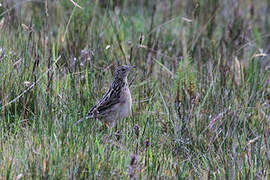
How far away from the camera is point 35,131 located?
4422 millimetres

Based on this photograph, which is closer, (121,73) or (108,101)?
(108,101)

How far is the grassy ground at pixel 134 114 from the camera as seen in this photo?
396 cm

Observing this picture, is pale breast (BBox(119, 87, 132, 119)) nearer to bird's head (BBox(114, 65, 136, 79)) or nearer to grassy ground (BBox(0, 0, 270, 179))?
grassy ground (BBox(0, 0, 270, 179))

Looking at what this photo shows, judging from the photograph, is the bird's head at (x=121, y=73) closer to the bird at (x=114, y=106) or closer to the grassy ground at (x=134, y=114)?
the bird at (x=114, y=106)

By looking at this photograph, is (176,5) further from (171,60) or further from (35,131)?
(35,131)

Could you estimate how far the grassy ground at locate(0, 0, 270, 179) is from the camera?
3957mm

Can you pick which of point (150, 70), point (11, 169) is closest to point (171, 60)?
point (150, 70)

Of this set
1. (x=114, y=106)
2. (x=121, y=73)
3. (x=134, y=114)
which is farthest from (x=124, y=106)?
(x=121, y=73)

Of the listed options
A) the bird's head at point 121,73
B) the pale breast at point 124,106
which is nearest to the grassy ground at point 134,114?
the pale breast at point 124,106

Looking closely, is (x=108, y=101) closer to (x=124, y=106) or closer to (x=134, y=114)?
(x=124, y=106)

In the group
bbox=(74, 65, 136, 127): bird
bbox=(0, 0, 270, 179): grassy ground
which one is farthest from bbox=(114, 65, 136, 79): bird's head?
→ bbox=(0, 0, 270, 179): grassy ground

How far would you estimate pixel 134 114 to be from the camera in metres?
5.15

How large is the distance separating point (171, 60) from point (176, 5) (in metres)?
2.41

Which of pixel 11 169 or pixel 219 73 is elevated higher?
pixel 219 73
